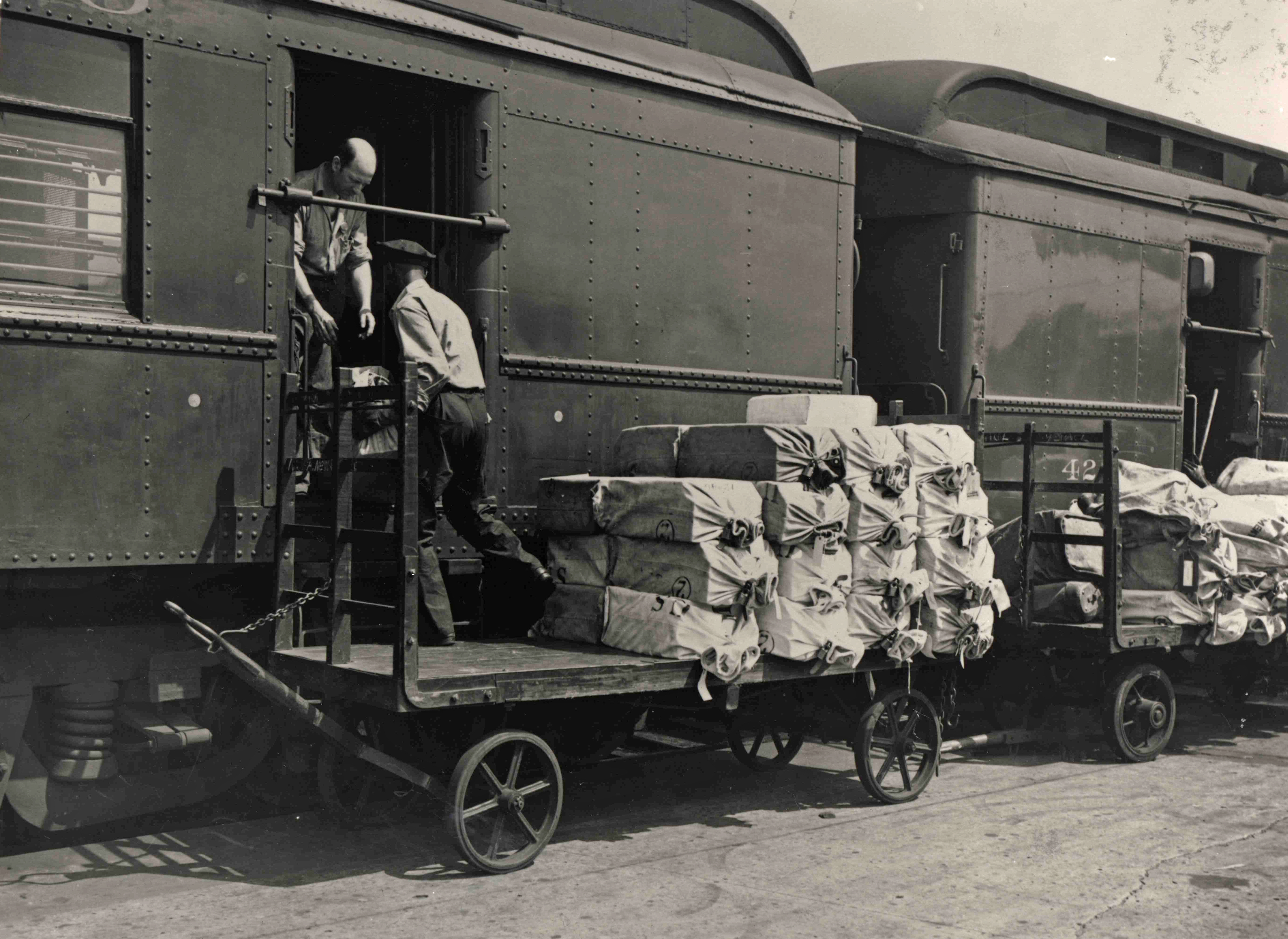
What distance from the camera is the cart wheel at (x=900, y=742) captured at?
6445 mm

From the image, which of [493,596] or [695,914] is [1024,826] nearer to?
[695,914]

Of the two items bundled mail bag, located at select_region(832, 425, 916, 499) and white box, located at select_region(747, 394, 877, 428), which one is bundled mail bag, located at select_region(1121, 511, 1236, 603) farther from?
bundled mail bag, located at select_region(832, 425, 916, 499)

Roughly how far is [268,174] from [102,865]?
2.86 m

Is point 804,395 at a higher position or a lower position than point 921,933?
higher

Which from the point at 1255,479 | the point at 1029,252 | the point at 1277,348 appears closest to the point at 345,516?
the point at 1029,252

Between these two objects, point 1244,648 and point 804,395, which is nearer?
point 804,395

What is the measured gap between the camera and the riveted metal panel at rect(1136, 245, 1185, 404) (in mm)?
9766

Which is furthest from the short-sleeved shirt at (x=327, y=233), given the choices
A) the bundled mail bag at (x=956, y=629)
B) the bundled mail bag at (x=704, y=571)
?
the bundled mail bag at (x=956, y=629)

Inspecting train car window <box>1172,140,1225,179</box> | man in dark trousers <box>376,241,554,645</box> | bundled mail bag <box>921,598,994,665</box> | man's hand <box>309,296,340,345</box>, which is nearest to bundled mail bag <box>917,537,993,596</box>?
bundled mail bag <box>921,598,994,665</box>

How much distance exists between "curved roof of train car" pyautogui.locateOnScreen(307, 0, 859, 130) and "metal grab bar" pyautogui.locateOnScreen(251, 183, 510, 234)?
31.8 inches

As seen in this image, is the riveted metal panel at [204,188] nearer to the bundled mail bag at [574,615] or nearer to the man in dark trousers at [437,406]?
the man in dark trousers at [437,406]

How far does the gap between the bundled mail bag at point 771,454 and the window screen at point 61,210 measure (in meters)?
2.57

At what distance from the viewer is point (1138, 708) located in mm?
7848

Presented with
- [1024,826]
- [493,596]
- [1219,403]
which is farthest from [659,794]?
[1219,403]
